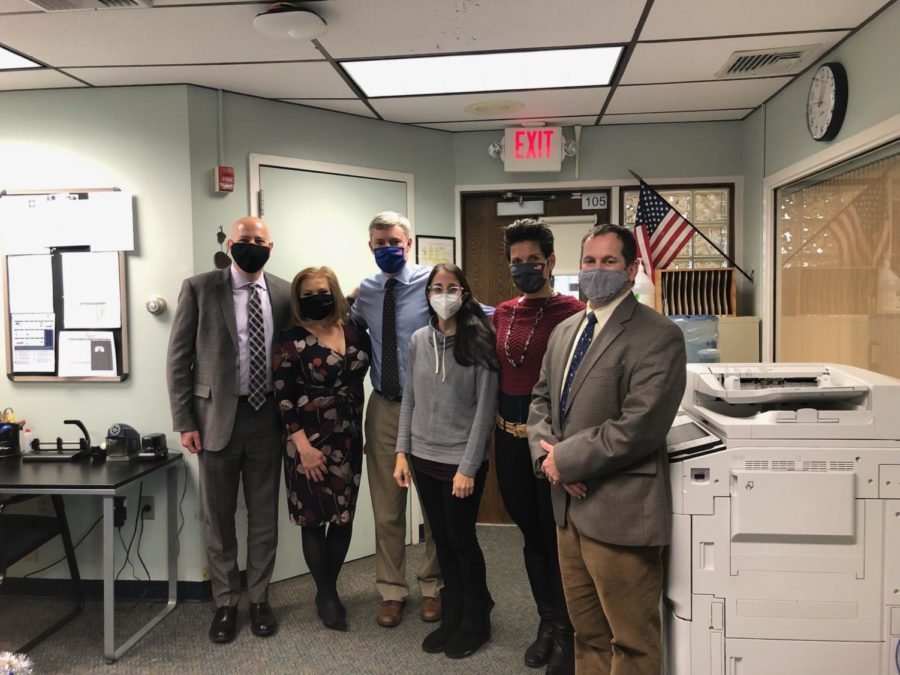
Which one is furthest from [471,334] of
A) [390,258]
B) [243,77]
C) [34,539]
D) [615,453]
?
[34,539]

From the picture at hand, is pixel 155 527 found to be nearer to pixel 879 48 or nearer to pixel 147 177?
pixel 147 177

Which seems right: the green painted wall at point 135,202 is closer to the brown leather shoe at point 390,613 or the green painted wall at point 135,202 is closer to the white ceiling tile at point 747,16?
the brown leather shoe at point 390,613

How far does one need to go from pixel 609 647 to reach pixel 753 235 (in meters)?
2.45

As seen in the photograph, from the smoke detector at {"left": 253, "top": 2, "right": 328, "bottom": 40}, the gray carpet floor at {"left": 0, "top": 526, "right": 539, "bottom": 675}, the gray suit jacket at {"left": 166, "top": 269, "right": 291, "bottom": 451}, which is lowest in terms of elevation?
the gray carpet floor at {"left": 0, "top": 526, "right": 539, "bottom": 675}

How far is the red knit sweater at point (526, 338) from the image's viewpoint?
2.11m

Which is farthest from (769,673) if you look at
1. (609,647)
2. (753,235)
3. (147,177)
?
(147,177)

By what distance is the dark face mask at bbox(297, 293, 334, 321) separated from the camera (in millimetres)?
2412

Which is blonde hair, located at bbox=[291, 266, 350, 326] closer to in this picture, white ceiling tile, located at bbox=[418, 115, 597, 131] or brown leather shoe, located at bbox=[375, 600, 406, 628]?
brown leather shoe, located at bbox=[375, 600, 406, 628]

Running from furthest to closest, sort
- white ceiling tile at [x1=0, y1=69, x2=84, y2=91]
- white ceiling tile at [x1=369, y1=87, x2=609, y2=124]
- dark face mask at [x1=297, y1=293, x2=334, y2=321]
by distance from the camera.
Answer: white ceiling tile at [x1=369, y1=87, x2=609, y2=124]
white ceiling tile at [x1=0, y1=69, x2=84, y2=91]
dark face mask at [x1=297, y1=293, x2=334, y2=321]

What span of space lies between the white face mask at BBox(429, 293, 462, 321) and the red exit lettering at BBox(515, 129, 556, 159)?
1.66m

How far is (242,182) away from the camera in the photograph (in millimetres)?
2986

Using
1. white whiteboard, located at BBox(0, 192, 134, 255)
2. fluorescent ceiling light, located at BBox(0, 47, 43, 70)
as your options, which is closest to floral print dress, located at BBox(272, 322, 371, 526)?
white whiteboard, located at BBox(0, 192, 134, 255)

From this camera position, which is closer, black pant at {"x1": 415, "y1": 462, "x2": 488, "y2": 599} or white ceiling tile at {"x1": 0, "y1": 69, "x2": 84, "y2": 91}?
black pant at {"x1": 415, "y1": 462, "x2": 488, "y2": 599}

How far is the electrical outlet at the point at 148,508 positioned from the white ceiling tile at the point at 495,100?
222 cm
